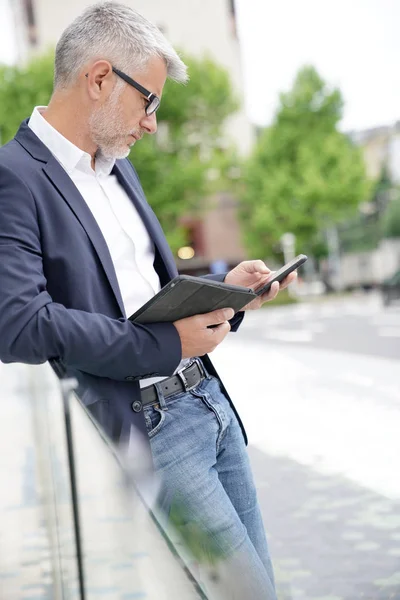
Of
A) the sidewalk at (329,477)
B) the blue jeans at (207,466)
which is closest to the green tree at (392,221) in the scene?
the sidewalk at (329,477)

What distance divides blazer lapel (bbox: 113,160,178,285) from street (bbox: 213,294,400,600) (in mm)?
711

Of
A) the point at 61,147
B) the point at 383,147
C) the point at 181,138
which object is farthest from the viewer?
the point at 383,147

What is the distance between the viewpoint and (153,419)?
167 cm

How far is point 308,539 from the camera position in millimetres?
4094

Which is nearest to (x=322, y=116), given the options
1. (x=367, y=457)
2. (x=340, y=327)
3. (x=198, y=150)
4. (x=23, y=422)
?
(x=198, y=150)

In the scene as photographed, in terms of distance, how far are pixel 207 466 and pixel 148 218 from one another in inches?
19.8

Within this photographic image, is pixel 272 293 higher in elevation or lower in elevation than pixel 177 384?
higher

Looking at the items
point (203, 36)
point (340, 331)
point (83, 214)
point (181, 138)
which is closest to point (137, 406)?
point (83, 214)

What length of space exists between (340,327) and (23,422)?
1727 centimetres

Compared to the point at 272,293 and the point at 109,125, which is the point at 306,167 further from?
the point at 109,125

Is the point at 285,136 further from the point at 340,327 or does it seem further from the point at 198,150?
the point at 340,327

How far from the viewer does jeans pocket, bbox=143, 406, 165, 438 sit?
1.66 metres

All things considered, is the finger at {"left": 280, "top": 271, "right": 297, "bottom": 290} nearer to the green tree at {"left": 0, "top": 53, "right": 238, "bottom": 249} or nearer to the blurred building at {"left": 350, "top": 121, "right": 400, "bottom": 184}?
the green tree at {"left": 0, "top": 53, "right": 238, "bottom": 249}

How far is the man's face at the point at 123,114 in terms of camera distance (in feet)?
5.50
